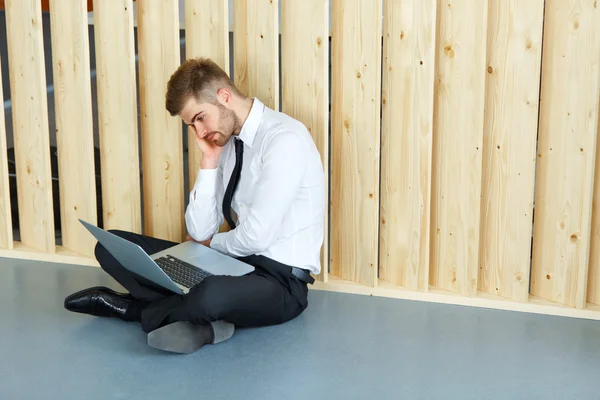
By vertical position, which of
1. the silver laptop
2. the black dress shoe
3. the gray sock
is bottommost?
the gray sock

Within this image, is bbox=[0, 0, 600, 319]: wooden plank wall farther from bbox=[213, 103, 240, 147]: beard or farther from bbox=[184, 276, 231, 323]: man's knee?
bbox=[184, 276, 231, 323]: man's knee

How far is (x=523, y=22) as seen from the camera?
3.22 meters

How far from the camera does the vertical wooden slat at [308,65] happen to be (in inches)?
139

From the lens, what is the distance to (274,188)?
3189 millimetres

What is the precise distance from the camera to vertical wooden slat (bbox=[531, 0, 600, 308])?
3156 mm

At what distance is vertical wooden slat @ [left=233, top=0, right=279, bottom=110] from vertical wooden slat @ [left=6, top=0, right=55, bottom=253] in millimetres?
1014

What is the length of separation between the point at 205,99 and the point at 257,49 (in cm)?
48

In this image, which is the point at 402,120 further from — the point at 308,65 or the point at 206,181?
the point at 206,181

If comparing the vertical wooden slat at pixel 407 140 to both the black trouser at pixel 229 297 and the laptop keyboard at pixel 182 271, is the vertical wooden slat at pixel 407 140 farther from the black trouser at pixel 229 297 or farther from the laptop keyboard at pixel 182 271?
the laptop keyboard at pixel 182 271

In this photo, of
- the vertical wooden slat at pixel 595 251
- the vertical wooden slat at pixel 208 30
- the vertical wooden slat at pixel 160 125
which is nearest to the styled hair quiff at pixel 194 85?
the vertical wooden slat at pixel 208 30

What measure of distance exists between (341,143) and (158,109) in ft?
2.91

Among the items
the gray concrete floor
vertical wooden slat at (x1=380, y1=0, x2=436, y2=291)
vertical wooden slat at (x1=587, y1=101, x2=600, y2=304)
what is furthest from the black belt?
vertical wooden slat at (x1=587, y1=101, x2=600, y2=304)

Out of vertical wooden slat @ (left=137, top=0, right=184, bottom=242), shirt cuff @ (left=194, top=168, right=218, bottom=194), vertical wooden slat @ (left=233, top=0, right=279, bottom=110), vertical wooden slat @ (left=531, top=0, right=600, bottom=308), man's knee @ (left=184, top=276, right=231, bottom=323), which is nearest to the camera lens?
man's knee @ (left=184, top=276, right=231, bottom=323)

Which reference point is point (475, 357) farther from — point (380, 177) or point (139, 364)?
point (139, 364)
